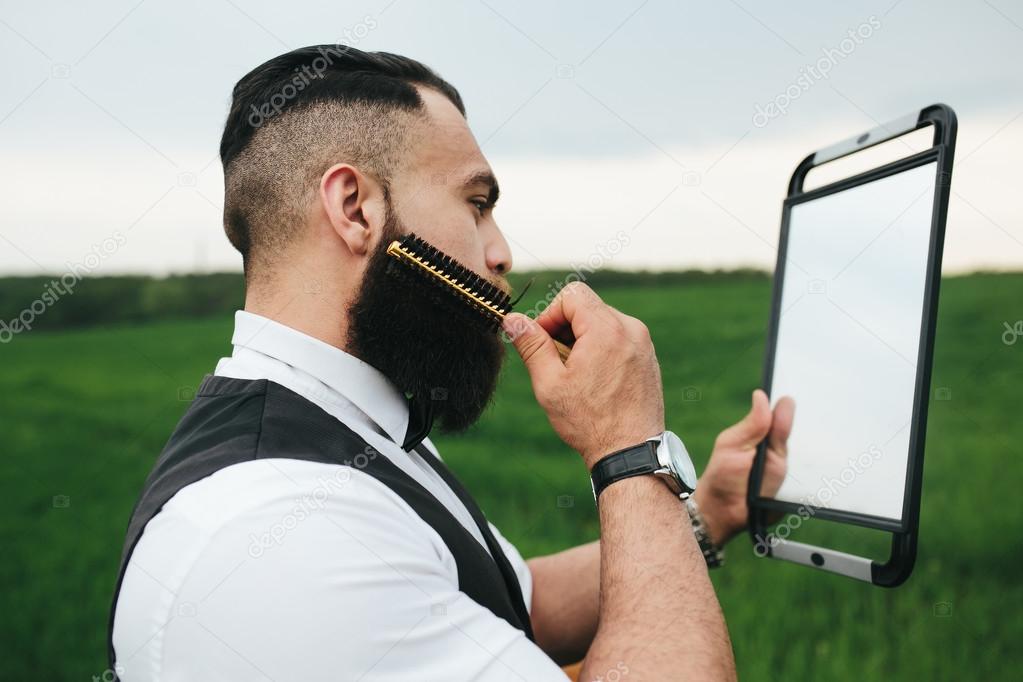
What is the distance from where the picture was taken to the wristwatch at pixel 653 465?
6.38ft

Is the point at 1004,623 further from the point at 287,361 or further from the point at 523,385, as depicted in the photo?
the point at 523,385

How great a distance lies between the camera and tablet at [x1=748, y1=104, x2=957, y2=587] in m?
2.16

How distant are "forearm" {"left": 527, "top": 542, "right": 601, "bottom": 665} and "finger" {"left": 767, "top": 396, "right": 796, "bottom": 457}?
0.72 metres

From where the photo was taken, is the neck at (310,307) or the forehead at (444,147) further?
the forehead at (444,147)

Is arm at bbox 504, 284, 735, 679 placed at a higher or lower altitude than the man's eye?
lower

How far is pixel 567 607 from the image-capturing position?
Result: 283 centimetres

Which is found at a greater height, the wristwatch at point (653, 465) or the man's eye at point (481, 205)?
the man's eye at point (481, 205)

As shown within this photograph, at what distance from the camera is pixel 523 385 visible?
13117 mm

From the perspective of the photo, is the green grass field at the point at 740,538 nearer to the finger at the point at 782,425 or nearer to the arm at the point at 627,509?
the arm at the point at 627,509

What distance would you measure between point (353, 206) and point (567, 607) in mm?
1513

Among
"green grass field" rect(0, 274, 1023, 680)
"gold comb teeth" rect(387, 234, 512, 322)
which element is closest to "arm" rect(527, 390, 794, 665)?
"green grass field" rect(0, 274, 1023, 680)

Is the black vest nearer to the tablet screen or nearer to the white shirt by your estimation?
the white shirt

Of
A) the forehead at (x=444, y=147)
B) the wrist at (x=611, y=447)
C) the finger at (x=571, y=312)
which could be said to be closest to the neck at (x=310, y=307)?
the forehead at (x=444, y=147)

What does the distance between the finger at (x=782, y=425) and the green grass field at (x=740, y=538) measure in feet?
3.11
